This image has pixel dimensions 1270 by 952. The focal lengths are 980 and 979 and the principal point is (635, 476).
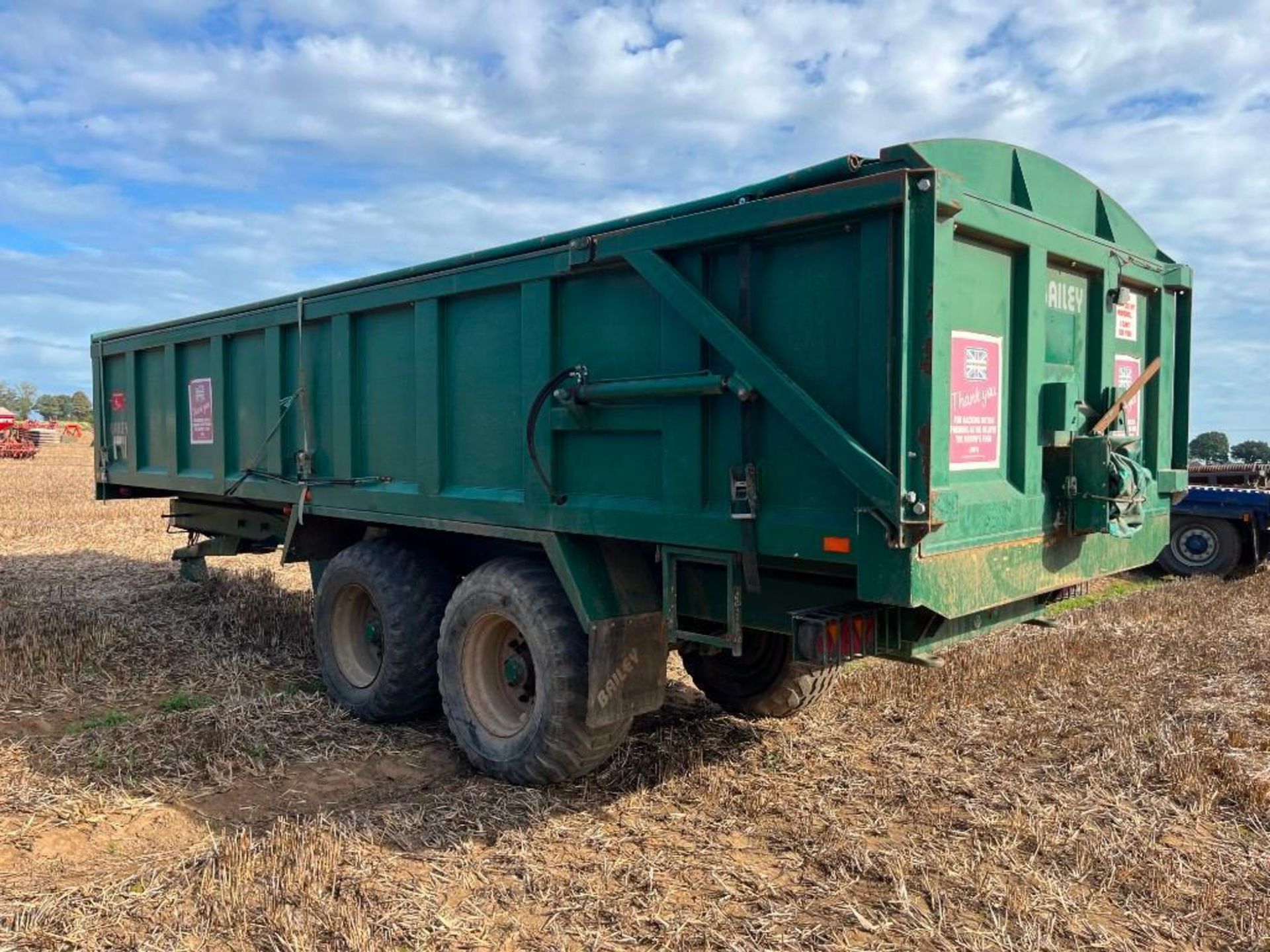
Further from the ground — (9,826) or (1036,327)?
(1036,327)

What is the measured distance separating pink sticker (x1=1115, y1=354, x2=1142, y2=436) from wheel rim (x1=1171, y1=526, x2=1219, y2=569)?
8089 mm

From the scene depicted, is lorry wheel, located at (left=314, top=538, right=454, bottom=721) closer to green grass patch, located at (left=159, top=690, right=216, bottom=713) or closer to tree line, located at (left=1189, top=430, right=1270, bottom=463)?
green grass patch, located at (left=159, top=690, right=216, bottom=713)

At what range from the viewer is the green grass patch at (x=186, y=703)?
5.57 m

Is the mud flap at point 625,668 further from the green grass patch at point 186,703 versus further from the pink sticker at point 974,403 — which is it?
the green grass patch at point 186,703

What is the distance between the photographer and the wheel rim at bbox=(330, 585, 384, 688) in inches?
230

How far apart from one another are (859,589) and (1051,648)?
448 centimetres

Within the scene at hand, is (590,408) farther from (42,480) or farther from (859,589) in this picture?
(42,480)

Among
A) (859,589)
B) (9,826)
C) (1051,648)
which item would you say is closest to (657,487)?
(859,589)

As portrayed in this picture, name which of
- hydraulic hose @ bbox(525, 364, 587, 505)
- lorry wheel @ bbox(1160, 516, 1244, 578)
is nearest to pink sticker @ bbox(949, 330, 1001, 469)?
hydraulic hose @ bbox(525, 364, 587, 505)

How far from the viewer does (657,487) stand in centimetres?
420

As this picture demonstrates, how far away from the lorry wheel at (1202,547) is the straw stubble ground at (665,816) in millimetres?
5370

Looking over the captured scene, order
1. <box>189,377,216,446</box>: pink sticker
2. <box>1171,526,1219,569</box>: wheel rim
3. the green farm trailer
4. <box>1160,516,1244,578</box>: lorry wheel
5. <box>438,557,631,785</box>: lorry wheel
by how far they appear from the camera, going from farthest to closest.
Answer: <box>1171,526,1219,569</box>: wheel rim → <box>1160,516,1244,578</box>: lorry wheel → <box>189,377,216,446</box>: pink sticker → <box>438,557,631,785</box>: lorry wheel → the green farm trailer

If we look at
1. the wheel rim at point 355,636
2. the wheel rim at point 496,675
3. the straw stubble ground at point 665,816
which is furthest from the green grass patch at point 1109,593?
the wheel rim at point 355,636

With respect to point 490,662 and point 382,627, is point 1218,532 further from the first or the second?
point 382,627
